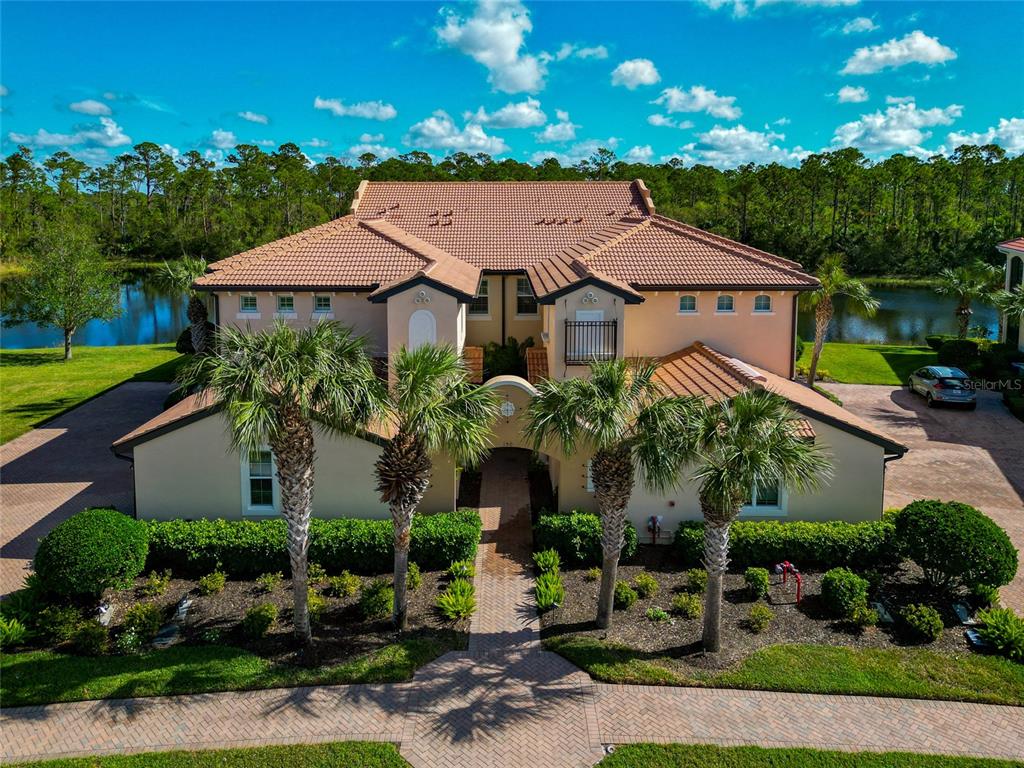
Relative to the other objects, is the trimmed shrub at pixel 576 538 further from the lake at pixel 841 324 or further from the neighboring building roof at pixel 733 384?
the lake at pixel 841 324

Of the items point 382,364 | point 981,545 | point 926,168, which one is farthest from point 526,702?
point 926,168

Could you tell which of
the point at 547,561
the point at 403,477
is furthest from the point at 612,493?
the point at 403,477

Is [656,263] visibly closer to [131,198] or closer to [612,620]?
[612,620]

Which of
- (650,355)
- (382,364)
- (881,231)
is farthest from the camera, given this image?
(881,231)

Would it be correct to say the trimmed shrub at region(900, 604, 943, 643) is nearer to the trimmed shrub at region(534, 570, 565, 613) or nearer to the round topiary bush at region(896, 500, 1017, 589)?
the round topiary bush at region(896, 500, 1017, 589)

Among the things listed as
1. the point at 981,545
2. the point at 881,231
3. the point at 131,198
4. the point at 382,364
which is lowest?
the point at 981,545

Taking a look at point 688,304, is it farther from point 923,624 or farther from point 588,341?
point 923,624
